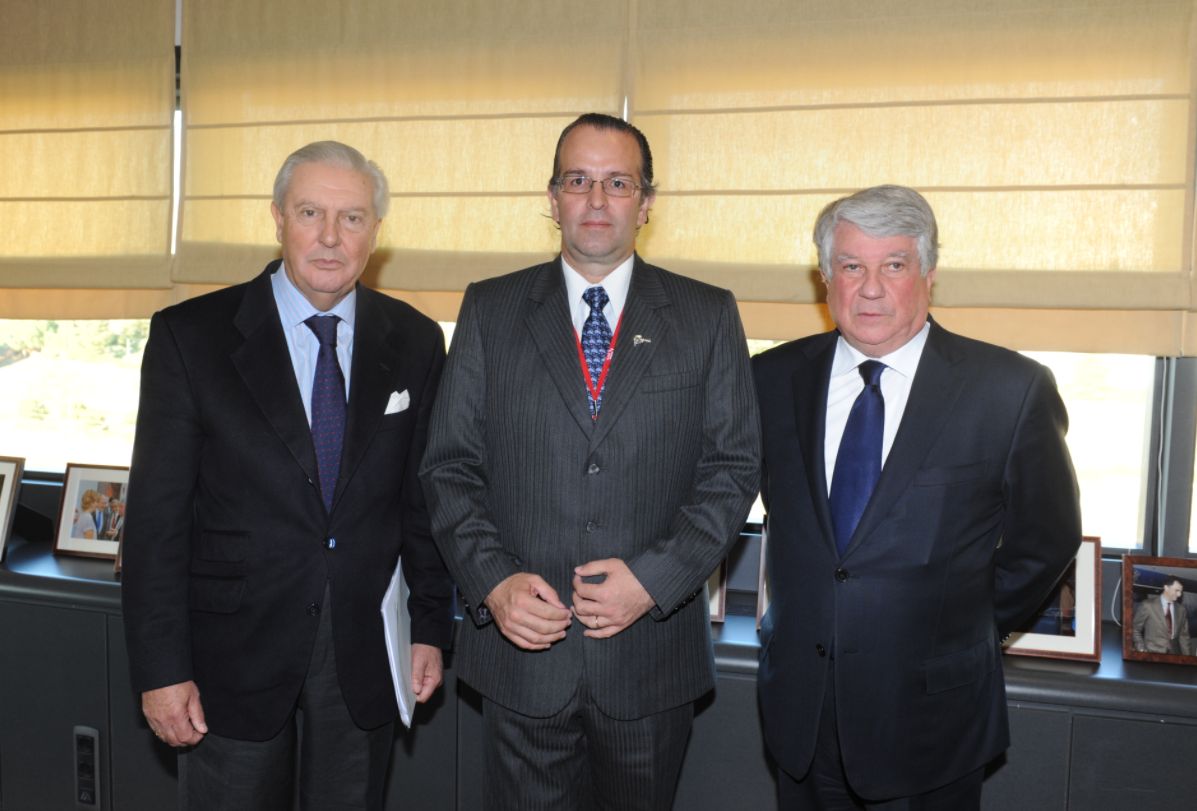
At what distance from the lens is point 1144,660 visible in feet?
7.41

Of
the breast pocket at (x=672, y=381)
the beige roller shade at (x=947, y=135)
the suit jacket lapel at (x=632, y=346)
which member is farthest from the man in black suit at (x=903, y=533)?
the beige roller shade at (x=947, y=135)

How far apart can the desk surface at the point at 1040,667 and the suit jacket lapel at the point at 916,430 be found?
0.80 metres

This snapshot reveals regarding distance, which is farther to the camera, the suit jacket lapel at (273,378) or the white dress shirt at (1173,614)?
the white dress shirt at (1173,614)

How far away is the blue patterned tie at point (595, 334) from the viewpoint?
67.5 inches

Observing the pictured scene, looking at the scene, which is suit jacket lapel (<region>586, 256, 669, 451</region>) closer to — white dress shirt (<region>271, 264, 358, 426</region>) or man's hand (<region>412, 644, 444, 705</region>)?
white dress shirt (<region>271, 264, 358, 426</region>)

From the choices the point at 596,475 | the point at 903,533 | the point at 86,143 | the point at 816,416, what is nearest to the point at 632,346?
the point at 596,475

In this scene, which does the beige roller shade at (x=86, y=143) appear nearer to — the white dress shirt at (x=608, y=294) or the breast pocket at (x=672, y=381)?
the white dress shirt at (x=608, y=294)

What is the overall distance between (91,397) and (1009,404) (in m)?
3.17

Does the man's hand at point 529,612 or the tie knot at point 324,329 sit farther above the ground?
the tie knot at point 324,329

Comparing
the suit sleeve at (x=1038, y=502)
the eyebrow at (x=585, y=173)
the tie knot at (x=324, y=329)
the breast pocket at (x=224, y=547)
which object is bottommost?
the breast pocket at (x=224, y=547)

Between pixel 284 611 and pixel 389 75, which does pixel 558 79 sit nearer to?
pixel 389 75

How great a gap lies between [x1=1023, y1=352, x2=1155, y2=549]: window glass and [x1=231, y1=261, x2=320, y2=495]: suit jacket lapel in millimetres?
2100

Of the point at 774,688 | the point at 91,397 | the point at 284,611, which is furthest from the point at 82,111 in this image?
the point at 774,688

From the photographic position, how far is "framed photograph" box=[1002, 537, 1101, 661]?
7.44 ft
